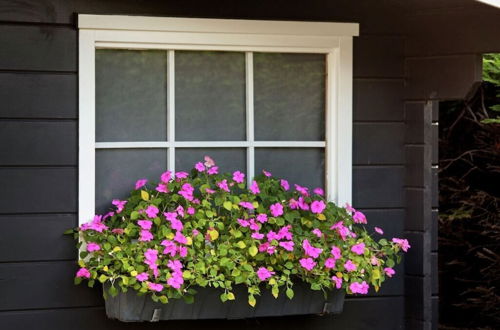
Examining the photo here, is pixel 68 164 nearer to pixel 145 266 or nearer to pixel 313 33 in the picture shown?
pixel 145 266

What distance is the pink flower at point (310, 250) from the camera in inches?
136

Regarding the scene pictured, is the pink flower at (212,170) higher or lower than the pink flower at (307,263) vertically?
higher

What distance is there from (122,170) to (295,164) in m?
0.67

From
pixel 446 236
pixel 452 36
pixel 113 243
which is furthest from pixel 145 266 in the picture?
pixel 446 236

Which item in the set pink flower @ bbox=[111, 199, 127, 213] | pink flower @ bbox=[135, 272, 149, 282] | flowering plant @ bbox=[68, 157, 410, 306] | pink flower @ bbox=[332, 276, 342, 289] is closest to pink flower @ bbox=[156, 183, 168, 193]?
flowering plant @ bbox=[68, 157, 410, 306]

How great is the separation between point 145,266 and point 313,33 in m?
1.12

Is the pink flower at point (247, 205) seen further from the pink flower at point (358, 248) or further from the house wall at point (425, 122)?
the house wall at point (425, 122)

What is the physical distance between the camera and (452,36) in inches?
150

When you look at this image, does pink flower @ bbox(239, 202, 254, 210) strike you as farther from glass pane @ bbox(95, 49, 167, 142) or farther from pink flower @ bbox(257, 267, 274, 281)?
glass pane @ bbox(95, 49, 167, 142)

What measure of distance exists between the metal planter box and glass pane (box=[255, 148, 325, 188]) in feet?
1.52

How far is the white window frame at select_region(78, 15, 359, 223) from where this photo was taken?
3.57 m

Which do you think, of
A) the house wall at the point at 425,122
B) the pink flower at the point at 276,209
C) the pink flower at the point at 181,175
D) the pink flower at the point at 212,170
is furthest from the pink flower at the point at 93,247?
the house wall at the point at 425,122

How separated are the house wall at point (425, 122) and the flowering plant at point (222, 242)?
0.29 m

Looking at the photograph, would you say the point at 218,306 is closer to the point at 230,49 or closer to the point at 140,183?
the point at 140,183
